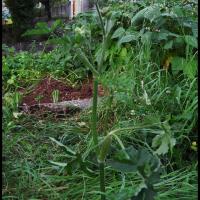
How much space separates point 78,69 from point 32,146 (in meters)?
2.00

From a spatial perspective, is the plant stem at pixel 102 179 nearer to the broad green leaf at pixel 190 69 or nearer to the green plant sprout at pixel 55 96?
the broad green leaf at pixel 190 69

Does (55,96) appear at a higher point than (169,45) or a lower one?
lower

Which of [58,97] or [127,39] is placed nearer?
[127,39]

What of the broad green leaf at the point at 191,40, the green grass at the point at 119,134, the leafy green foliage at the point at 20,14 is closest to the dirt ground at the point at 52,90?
the green grass at the point at 119,134

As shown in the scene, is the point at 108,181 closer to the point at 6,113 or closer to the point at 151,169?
the point at 151,169

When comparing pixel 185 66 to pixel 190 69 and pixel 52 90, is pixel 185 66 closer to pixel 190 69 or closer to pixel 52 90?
pixel 190 69

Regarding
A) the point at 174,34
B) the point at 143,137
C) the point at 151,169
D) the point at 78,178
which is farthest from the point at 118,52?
the point at 151,169

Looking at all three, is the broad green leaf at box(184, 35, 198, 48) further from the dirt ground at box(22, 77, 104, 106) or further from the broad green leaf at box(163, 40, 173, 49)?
the dirt ground at box(22, 77, 104, 106)

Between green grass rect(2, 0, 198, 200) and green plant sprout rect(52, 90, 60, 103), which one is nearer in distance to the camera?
green grass rect(2, 0, 198, 200)

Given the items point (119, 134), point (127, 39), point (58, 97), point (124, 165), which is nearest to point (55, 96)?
point (58, 97)

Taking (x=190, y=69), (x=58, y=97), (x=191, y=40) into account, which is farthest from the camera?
(x=58, y=97)

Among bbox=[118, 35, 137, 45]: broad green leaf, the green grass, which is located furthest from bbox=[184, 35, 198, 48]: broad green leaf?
bbox=[118, 35, 137, 45]: broad green leaf

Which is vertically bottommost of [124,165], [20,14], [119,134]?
[119,134]

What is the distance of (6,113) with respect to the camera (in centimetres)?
288
